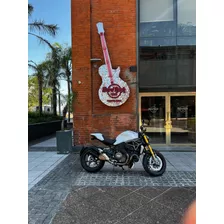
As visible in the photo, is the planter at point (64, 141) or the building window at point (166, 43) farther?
the building window at point (166, 43)

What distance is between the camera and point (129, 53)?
7461mm

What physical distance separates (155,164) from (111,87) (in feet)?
11.1

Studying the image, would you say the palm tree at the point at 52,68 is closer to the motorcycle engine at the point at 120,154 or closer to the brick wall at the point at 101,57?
the brick wall at the point at 101,57

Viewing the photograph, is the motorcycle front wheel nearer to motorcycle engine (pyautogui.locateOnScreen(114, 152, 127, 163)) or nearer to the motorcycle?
the motorcycle

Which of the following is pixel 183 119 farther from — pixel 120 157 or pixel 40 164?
pixel 40 164

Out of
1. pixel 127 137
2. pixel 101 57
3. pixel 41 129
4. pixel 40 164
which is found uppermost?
pixel 101 57

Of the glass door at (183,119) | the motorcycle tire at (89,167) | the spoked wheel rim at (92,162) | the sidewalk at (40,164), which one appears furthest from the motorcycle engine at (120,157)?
the glass door at (183,119)

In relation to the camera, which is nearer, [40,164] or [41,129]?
[40,164]

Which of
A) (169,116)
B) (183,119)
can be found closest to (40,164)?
(169,116)

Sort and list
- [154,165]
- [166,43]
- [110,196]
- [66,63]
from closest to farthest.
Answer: [110,196] < [154,165] < [166,43] < [66,63]

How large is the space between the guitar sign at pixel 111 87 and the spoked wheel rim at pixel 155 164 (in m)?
2.96

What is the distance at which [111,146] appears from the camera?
495 centimetres

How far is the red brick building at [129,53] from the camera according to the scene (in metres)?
7.42
